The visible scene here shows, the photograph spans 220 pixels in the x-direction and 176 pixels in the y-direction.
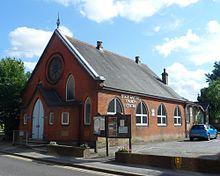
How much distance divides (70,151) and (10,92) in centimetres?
1334

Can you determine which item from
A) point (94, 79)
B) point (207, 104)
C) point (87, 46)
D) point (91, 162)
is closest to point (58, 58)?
point (87, 46)

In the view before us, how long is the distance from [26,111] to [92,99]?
740 centimetres

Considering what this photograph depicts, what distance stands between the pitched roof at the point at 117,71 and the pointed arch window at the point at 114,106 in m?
1.06

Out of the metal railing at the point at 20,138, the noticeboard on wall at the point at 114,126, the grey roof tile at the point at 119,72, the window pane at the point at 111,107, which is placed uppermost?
the grey roof tile at the point at 119,72

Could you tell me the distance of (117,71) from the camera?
97.8 feet

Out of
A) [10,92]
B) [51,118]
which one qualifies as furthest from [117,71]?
[10,92]

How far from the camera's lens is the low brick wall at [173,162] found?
12.9 meters

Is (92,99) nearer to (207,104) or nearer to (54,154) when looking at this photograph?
(54,154)

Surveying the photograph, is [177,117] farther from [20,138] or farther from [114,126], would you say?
[114,126]

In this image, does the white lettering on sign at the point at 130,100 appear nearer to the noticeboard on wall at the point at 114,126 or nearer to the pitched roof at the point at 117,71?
the pitched roof at the point at 117,71

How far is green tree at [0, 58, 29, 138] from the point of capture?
96.3ft

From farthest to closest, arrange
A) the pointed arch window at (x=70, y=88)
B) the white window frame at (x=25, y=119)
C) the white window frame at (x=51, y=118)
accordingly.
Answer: the white window frame at (x=25, y=119) < the pointed arch window at (x=70, y=88) < the white window frame at (x=51, y=118)

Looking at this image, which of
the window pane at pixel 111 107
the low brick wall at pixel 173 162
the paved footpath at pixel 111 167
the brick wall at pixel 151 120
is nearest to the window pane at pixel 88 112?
the brick wall at pixel 151 120

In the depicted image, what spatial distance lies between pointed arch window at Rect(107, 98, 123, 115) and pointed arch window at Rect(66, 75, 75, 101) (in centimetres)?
323
